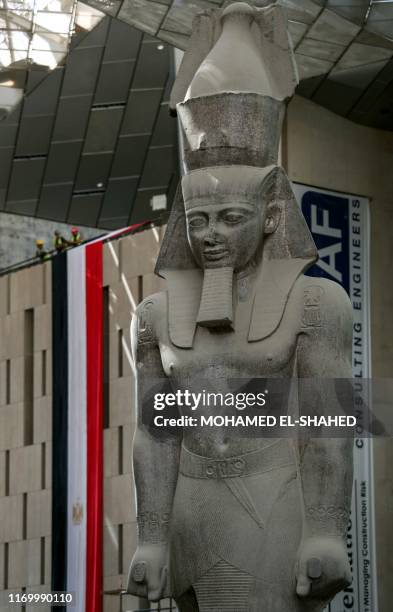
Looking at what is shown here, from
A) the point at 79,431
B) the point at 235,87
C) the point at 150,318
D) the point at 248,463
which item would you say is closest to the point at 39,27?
the point at 79,431

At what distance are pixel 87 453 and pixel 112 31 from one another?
9.45m

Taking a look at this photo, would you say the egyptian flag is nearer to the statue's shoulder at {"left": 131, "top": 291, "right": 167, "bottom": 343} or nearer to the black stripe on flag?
the black stripe on flag

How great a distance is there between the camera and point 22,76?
33.0 metres

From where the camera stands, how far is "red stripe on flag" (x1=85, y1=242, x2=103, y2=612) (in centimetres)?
3116

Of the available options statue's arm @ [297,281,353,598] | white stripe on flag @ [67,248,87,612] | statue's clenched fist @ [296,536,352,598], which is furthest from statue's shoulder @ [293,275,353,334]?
white stripe on flag @ [67,248,87,612]

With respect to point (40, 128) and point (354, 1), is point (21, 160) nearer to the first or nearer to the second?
point (40, 128)

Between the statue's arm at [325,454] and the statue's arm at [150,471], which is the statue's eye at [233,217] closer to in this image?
the statue's arm at [325,454]

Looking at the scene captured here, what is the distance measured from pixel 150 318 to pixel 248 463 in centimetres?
127

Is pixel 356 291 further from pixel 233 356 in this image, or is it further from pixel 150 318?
pixel 233 356

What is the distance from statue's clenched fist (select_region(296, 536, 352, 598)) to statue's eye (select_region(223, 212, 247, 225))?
212 cm

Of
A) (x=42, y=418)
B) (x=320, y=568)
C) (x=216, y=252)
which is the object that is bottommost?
(x=320, y=568)

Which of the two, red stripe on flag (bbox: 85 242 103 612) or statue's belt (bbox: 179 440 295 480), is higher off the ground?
red stripe on flag (bbox: 85 242 103 612)

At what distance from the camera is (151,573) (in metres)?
9.18

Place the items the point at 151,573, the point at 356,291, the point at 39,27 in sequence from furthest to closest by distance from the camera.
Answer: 1. the point at 39,27
2. the point at 356,291
3. the point at 151,573
